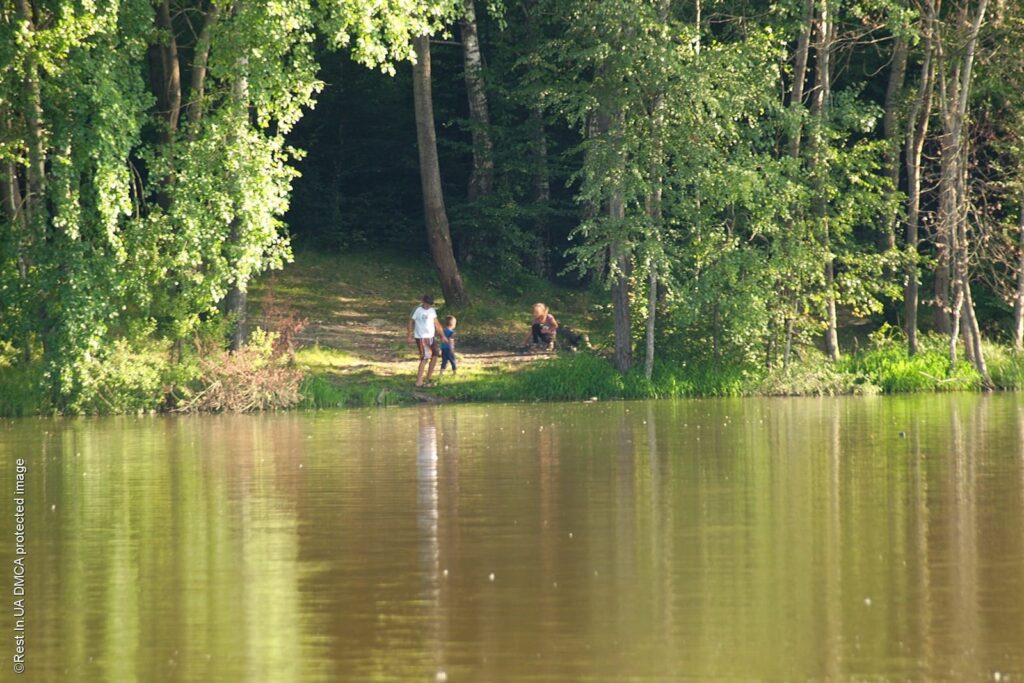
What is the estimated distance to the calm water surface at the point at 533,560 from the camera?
838 cm

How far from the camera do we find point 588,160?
3094 centimetres

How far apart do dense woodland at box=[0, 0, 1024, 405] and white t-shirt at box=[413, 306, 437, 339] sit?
125 inches

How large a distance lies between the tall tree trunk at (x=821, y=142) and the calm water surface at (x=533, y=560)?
1187 cm

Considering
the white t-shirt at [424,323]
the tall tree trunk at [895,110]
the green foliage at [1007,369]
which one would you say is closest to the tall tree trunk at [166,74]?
the white t-shirt at [424,323]

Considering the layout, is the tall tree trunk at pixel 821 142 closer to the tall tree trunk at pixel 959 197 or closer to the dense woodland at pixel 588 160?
the dense woodland at pixel 588 160

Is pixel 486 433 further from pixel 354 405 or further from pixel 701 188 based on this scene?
pixel 701 188

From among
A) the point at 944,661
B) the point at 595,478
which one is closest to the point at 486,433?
the point at 595,478

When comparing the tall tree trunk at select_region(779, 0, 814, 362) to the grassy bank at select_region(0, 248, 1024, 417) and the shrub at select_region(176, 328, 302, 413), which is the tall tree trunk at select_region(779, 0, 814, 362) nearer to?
the grassy bank at select_region(0, 248, 1024, 417)

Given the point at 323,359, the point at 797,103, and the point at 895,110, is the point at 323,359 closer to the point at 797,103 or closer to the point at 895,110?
the point at 797,103

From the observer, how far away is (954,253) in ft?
103

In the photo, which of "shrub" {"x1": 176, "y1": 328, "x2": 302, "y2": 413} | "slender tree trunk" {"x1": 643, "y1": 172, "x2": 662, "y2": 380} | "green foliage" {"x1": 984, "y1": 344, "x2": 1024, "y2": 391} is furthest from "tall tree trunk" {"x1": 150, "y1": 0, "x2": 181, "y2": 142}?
"green foliage" {"x1": 984, "y1": 344, "x2": 1024, "y2": 391}

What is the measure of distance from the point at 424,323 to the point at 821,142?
9370 millimetres

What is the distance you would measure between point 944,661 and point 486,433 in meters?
14.6

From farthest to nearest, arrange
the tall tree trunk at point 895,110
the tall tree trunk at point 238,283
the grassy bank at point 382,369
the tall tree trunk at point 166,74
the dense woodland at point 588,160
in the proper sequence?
the tall tree trunk at point 895,110 → the tall tree trunk at point 166,74 → the grassy bank at point 382,369 → the tall tree trunk at point 238,283 → the dense woodland at point 588,160
